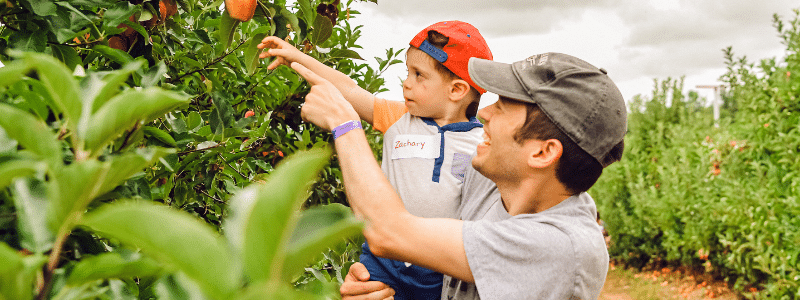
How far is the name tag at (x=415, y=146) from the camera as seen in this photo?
5.97ft

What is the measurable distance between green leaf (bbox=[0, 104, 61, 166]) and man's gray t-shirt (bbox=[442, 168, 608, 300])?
1036 mm

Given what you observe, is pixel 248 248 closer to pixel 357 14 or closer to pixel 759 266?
pixel 357 14

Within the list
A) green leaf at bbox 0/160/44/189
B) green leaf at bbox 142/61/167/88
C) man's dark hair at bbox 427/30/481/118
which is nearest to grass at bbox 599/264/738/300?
man's dark hair at bbox 427/30/481/118

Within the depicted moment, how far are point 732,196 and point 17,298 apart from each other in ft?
21.5

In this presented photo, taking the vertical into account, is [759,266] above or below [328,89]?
below

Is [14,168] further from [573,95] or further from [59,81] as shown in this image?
[573,95]

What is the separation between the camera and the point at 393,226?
134 centimetres

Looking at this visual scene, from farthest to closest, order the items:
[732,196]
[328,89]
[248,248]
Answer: [732,196]
[328,89]
[248,248]

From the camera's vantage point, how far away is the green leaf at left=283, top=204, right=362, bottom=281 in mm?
337

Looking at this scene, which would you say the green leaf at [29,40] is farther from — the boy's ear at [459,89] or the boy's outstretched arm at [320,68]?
the boy's ear at [459,89]

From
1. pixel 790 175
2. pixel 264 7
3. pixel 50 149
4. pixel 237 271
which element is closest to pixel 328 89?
pixel 264 7

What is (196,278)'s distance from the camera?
1.04 feet

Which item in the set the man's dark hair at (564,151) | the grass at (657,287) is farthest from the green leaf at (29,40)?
the grass at (657,287)

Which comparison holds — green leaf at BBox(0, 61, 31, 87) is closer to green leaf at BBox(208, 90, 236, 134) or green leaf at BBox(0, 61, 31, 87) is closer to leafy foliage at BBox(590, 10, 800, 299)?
green leaf at BBox(208, 90, 236, 134)
